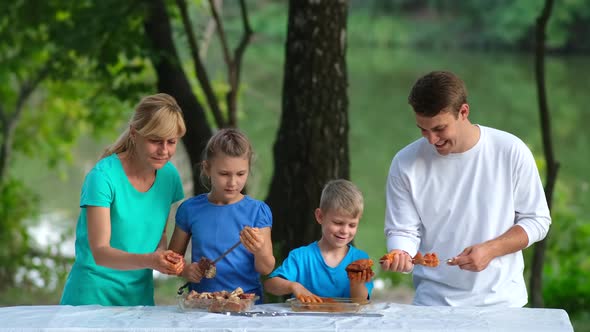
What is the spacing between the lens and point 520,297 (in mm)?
3197

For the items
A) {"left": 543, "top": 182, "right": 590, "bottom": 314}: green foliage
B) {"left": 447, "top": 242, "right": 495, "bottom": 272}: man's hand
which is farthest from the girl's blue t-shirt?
{"left": 543, "top": 182, "right": 590, "bottom": 314}: green foliage

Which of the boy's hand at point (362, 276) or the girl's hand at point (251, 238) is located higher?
the girl's hand at point (251, 238)

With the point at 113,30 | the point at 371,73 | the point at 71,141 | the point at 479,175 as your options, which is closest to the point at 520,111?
the point at 371,73

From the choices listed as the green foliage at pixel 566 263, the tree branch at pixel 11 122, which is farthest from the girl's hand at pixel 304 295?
the tree branch at pixel 11 122

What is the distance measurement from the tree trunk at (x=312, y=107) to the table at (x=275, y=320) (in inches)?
79.6

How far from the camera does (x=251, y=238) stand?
3014mm

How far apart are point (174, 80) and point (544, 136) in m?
2.54

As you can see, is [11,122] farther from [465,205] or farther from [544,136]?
[465,205]

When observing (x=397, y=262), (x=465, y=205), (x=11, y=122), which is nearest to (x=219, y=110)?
(x=465, y=205)

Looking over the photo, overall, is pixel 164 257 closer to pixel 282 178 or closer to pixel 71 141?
pixel 282 178

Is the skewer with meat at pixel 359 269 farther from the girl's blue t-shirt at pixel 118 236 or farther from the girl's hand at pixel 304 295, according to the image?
the girl's blue t-shirt at pixel 118 236

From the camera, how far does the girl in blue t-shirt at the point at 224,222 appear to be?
3172 mm

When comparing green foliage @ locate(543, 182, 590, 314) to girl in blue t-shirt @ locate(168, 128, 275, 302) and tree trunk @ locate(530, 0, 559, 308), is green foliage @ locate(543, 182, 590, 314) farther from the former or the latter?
girl in blue t-shirt @ locate(168, 128, 275, 302)

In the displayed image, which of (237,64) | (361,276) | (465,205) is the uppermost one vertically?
(237,64)
